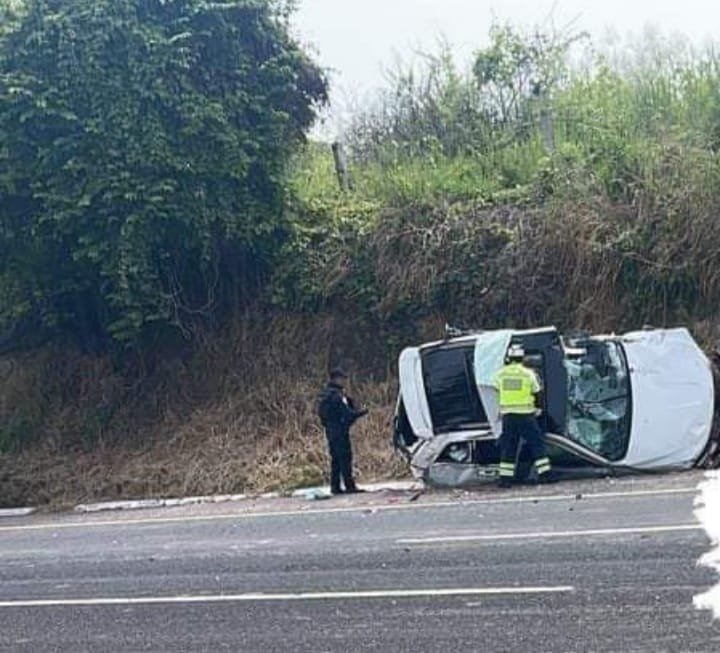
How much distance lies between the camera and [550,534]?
9562mm

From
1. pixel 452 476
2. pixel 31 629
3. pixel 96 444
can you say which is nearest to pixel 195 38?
pixel 96 444

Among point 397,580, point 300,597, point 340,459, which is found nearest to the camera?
point 300,597

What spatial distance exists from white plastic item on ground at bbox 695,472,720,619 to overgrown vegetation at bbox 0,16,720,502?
213 inches

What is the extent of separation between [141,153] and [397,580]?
11288 millimetres

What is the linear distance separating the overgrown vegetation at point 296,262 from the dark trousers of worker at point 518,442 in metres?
3.31

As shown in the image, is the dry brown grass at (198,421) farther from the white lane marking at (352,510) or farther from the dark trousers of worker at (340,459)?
the white lane marking at (352,510)

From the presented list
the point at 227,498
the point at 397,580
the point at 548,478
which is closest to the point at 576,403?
the point at 548,478

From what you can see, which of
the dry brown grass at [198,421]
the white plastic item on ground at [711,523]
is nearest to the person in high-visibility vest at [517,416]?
the white plastic item on ground at [711,523]

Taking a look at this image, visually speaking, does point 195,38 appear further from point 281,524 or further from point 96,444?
point 281,524

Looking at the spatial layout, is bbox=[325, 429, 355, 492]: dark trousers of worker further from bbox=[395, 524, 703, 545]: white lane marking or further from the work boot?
bbox=[395, 524, 703, 545]: white lane marking

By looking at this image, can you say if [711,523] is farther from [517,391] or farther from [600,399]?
[600,399]

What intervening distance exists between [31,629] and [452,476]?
657 cm

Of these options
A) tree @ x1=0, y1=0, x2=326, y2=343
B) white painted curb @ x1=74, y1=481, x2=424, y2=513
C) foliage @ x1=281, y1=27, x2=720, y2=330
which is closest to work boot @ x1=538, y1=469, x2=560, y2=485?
white painted curb @ x1=74, y1=481, x2=424, y2=513

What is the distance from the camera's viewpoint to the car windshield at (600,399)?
13.2m
